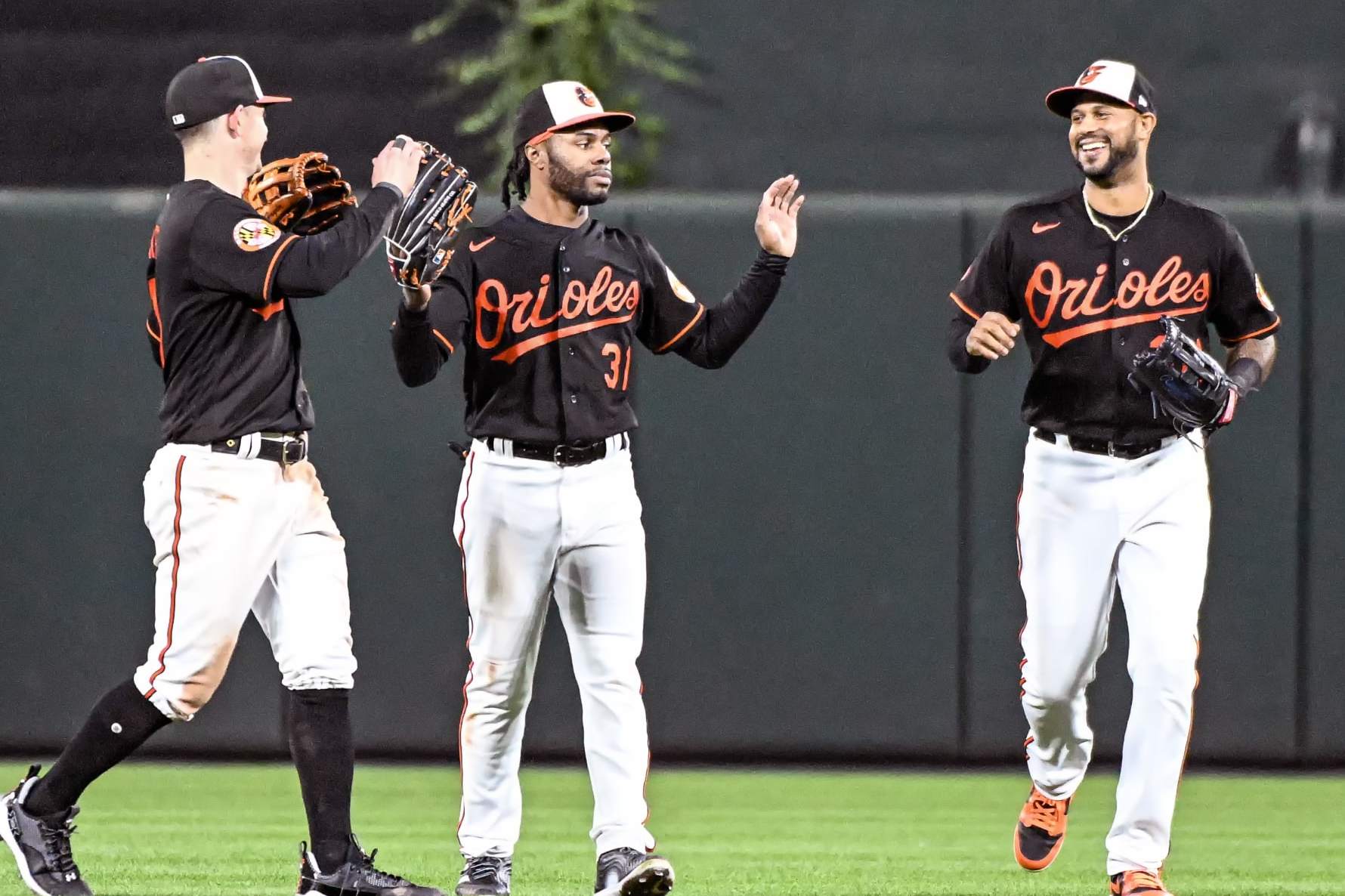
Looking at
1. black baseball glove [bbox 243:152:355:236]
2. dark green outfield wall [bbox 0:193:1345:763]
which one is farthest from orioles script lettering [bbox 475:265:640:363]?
dark green outfield wall [bbox 0:193:1345:763]

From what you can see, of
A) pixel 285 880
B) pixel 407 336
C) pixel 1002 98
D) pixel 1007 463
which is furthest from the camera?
pixel 1002 98

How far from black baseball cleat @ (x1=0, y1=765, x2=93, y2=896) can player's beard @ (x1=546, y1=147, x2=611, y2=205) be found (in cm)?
198

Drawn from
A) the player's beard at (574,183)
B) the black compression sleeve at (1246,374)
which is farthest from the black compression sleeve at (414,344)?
the black compression sleeve at (1246,374)

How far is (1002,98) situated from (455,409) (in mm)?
2828

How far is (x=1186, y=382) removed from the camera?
474 cm

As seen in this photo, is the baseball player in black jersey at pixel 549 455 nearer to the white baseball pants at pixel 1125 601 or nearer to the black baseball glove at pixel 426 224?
the black baseball glove at pixel 426 224

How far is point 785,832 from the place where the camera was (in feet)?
20.8

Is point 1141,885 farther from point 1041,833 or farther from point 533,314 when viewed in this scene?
point 533,314

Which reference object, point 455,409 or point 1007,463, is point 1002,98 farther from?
point 455,409

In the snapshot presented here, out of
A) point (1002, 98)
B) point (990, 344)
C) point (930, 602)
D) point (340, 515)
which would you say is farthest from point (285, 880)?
point (1002, 98)

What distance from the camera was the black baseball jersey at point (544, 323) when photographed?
4961mm

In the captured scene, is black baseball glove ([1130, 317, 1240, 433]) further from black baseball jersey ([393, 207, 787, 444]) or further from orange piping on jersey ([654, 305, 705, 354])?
orange piping on jersey ([654, 305, 705, 354])

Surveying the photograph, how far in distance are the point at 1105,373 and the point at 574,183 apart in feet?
4.82

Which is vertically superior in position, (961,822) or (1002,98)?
(1002,98)
